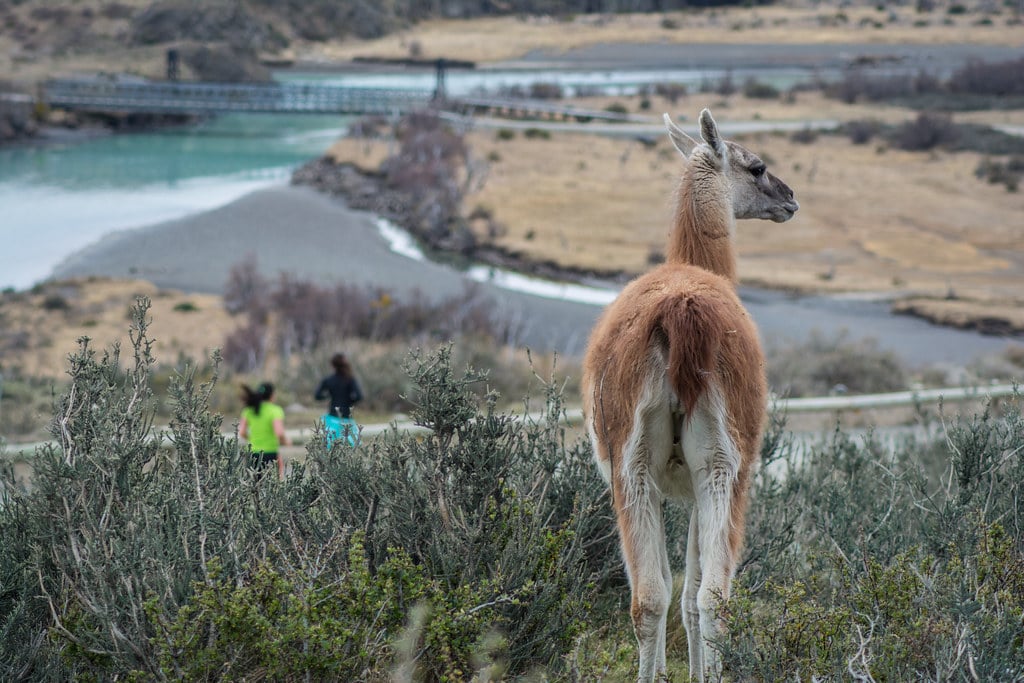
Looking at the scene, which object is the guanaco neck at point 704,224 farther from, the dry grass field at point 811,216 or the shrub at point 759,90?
the shrub at point 759,90

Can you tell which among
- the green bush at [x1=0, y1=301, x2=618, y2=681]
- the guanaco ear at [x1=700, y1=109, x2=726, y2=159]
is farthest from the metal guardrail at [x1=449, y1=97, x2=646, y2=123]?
the green bush at [x1=0, y1=301, x2=618, y2=681]

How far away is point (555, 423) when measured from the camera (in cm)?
471

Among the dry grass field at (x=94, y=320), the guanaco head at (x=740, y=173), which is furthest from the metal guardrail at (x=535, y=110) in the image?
the guanaco head at (x=740, y=173)

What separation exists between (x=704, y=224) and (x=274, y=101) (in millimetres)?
57139

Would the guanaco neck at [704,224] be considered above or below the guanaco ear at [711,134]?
below

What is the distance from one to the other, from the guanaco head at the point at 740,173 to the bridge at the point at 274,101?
49.3 meters

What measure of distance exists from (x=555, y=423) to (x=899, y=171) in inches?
1648

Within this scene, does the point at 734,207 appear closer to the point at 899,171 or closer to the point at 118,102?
the point at 899,171

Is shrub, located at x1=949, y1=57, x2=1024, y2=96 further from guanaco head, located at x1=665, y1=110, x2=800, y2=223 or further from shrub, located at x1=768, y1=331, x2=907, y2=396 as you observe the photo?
guanaco head, located at x1=665, y1=110, x2=800, y2=223

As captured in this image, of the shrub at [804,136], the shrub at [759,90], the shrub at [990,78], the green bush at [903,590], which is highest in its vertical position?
the shrub at [990,78]

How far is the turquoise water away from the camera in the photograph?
110ft

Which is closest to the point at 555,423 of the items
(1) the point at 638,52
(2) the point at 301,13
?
(1) the point at 638,52

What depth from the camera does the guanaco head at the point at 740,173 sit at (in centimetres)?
518

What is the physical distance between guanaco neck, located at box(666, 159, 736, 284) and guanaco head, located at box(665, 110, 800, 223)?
2.3 inches
